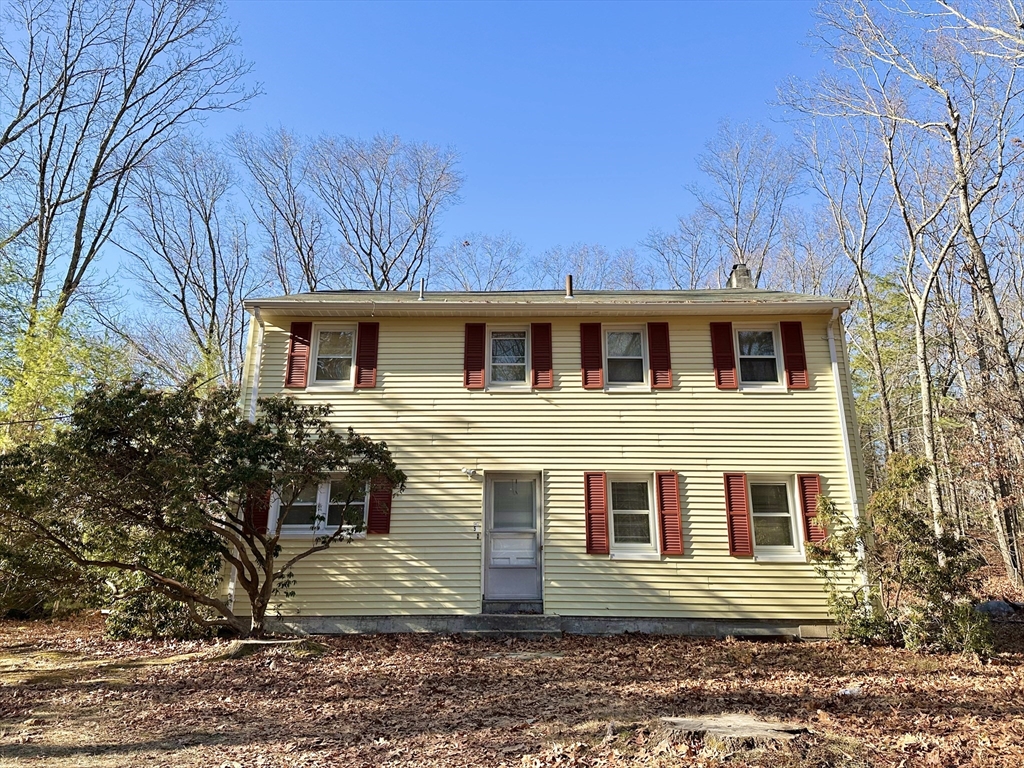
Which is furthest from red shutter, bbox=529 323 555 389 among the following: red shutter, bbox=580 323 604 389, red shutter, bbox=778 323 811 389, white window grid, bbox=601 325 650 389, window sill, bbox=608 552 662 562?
red shutter, bbox=778 323 811 389

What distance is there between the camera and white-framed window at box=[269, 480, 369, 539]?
998 centimetres

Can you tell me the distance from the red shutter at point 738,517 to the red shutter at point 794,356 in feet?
6.70

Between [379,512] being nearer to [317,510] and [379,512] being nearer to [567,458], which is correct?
[317,510]

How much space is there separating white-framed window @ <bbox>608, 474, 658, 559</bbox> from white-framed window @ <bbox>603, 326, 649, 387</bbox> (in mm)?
1762

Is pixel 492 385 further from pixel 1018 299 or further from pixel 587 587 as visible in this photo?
pixel 1018 299

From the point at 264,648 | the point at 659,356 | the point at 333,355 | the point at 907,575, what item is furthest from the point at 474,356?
the point at 907,575

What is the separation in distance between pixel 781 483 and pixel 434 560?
241 inches

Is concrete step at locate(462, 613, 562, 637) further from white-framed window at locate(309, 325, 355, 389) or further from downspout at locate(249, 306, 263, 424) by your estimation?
downspout at locate(249, 306, 263, 424)

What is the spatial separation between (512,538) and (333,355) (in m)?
4.75

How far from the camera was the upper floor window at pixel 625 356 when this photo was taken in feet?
35.7

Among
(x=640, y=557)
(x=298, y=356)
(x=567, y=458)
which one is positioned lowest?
(x=640, y=557)

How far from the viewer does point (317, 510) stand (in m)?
10.2

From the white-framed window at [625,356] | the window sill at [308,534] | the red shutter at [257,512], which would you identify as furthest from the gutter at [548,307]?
the window sill at [308,534]

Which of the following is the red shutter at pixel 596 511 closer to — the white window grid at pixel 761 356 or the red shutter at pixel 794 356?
the white window grid at pixel 761 356
